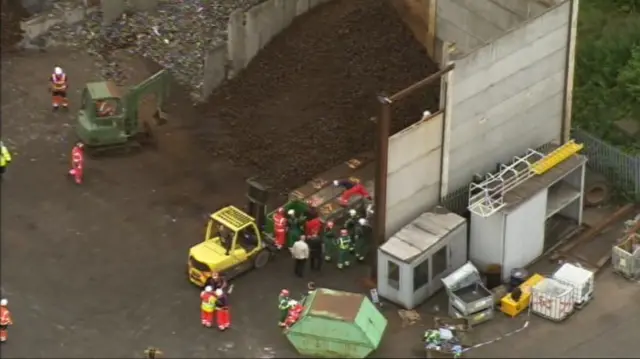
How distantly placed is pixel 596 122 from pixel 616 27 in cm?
508

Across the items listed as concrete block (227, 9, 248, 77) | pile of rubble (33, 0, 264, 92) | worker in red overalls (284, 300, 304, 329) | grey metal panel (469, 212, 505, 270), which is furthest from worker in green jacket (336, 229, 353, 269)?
pile of rubble (33, 0, 264, 92)

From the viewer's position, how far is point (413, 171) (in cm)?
3219

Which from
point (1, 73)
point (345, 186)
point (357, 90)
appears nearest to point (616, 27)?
point (357, 90)

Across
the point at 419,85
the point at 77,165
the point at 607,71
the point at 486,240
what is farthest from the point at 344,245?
the point at 607,71

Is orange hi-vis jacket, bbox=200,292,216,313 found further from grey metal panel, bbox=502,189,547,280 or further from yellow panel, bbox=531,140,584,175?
yellow panel, bbox=531,140,584,175

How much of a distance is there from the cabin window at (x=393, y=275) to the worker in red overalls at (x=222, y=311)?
406 centimetres

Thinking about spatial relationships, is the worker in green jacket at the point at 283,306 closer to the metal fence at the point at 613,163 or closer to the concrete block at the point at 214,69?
the concrete block at the point at 214,69

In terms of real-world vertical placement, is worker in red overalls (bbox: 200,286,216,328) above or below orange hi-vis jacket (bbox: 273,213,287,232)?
below

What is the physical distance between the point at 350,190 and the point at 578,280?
6.54m

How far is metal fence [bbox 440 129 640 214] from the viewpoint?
119ft

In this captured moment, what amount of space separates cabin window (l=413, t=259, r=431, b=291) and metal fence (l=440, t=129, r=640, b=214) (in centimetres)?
561

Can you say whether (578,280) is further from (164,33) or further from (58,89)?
(164,33)

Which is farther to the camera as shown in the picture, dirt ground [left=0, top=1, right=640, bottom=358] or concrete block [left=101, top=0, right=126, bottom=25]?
concrete block [left=101, top=0, right=126, bottom=25]

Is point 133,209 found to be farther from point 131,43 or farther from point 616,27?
point 616,27
